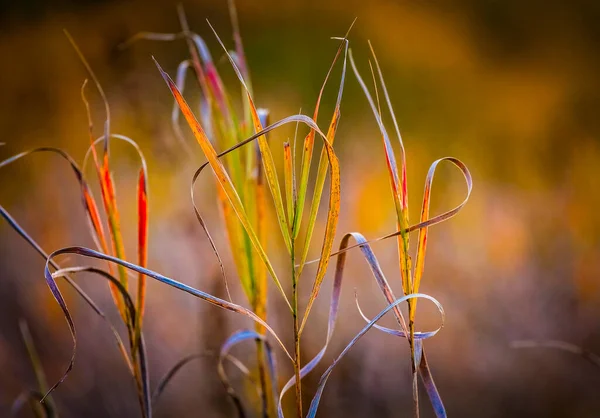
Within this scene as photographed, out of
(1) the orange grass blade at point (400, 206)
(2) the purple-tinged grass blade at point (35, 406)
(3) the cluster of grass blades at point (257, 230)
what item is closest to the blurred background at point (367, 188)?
(2) the purple-tinged grass blade at point (35, 406)

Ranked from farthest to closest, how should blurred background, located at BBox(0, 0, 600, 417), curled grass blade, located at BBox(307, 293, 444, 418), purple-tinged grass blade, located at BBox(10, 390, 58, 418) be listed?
blurred background, located at BBox(0, 0, 600, 417) → purple-tinged grass blade, located at BBox(10, 390, 58, 418) → curled grass blade, located at BBox(307, 293, 444, 418)

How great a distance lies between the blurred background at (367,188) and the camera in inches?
29.7

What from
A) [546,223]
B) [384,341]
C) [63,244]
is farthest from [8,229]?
[546,223]

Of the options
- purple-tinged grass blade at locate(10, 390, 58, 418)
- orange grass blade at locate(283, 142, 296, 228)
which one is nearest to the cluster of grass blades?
orange grass blade at locate(283, 142, 296, 228)

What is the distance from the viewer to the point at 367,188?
0.78 metres

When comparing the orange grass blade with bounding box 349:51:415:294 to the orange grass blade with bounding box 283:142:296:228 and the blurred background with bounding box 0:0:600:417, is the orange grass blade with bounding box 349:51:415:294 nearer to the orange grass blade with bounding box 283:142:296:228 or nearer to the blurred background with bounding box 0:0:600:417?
the orange grass blade with bounding box 283:142:296:228

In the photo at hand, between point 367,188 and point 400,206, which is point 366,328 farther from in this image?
point 367,188

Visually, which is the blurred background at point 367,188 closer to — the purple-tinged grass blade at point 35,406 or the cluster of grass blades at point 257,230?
the purple-tinged grass blade at point 35,406

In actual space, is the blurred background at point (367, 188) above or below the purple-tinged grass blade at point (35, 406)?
above

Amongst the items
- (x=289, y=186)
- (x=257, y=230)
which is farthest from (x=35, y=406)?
(x=289, y=186)

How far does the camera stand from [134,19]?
79 cm

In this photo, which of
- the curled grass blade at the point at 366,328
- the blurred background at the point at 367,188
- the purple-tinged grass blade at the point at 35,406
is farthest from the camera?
the blurred background at the point at 367,188

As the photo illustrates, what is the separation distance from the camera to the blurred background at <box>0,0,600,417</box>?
754mm

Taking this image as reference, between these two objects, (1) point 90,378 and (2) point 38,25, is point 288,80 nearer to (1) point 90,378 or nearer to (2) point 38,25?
(2) point 38,25
